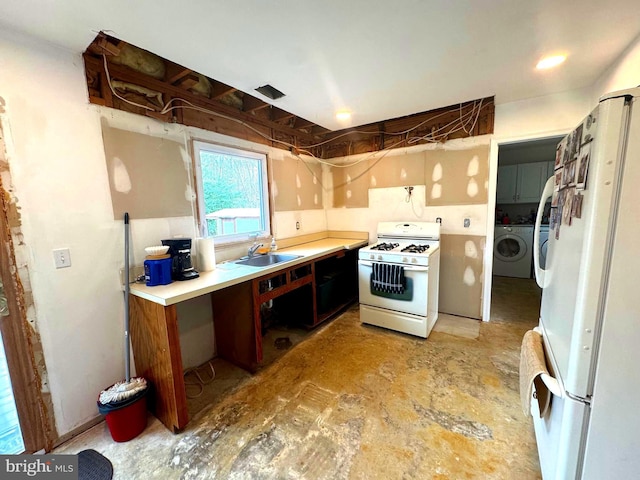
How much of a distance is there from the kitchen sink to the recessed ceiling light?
7.96 ft

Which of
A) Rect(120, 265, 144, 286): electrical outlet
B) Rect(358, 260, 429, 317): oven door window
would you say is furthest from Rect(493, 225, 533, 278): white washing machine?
Rect(120, 265, 144, 286): electrical outlet

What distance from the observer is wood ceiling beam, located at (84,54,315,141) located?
1.64m

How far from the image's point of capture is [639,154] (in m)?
0.77

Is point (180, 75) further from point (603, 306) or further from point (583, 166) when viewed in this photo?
point (603, 306)

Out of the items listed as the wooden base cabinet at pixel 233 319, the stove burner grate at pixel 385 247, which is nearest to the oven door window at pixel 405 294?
the stove burner grate at pixel 385 247

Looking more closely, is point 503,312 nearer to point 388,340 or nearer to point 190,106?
point 388,340

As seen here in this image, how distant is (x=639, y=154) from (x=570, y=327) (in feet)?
2.01

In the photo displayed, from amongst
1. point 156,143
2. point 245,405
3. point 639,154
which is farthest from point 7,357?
point 639,154

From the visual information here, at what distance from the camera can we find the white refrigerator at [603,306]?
2.60 feet

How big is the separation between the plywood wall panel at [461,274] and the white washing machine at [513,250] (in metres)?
1.89

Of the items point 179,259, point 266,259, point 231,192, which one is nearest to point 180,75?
point 231,192

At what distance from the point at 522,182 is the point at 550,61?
11.1ft

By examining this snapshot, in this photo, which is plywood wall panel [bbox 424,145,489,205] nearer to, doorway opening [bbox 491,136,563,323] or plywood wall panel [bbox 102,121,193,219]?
doorway opening [bbox 491,136,563,323]

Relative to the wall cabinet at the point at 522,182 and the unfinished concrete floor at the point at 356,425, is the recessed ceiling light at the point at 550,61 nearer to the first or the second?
the unfinished concrete floor at the point at 356,425
